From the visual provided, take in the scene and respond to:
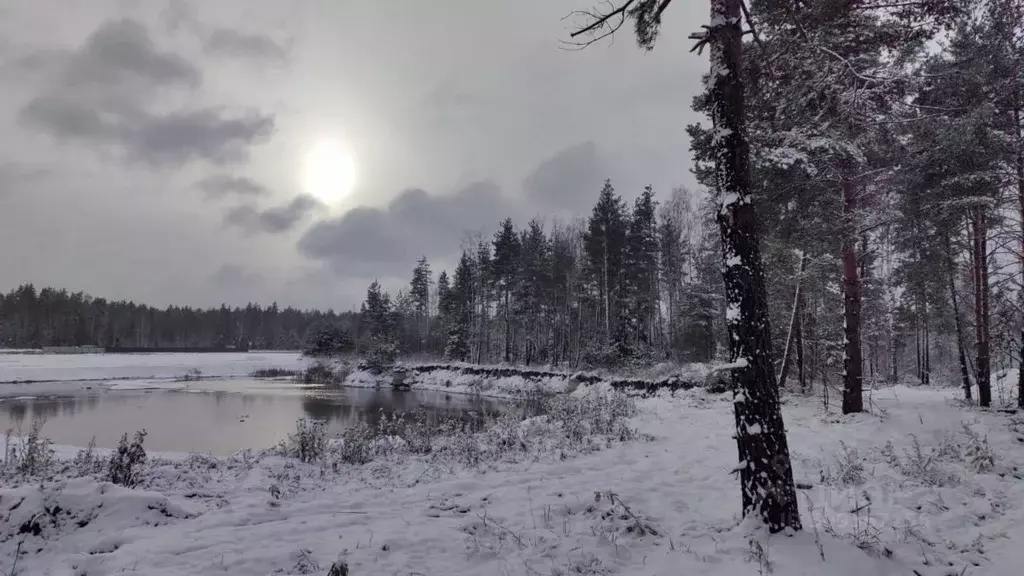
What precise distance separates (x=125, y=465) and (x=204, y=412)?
17.1m

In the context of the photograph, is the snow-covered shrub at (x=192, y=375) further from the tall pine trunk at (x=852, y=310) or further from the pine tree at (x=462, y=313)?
the tall pine trunk at (x=852, y=310)

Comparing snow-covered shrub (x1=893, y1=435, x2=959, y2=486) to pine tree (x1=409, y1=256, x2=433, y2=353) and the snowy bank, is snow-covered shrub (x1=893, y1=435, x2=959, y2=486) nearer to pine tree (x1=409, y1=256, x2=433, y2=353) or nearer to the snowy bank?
the snowy bank

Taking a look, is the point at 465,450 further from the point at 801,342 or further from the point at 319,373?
the point at 319,373

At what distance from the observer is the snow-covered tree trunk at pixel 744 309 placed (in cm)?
469

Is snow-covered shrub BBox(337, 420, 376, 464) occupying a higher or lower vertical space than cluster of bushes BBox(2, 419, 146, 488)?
lower

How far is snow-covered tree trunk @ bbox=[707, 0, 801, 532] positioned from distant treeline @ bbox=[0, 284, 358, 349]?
6360cm

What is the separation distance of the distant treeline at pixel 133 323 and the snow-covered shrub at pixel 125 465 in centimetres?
5840

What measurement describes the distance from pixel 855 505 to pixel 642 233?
31.4m

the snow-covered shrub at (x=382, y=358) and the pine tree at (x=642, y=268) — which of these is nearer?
the pine tree at (x=642, y=268)

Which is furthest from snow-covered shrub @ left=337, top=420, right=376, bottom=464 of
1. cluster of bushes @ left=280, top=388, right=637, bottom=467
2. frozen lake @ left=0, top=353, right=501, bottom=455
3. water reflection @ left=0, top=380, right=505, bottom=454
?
frozen lake @ left=0, top=353, right=501, bottom=455

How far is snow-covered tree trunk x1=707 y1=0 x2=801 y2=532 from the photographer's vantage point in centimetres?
469

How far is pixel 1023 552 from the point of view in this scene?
14.2 ft

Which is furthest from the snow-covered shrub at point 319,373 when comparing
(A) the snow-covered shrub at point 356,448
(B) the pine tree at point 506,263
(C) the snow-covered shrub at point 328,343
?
(A) the snow-covered shrub at point 356,448

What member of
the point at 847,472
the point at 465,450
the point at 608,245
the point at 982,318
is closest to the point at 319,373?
the point at 608,245
